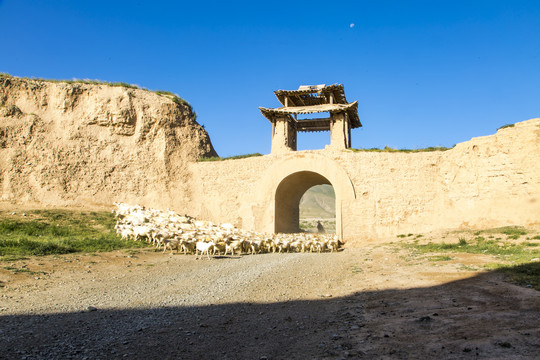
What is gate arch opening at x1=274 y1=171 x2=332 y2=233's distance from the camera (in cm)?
1822

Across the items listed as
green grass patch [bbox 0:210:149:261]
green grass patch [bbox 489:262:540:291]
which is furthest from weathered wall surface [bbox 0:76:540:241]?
green grass patch [bbox 489:262:540:291]

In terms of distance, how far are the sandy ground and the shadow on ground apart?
0.01 m

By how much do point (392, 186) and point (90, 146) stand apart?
15.5 m

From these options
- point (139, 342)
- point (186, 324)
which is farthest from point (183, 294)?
point (139, 342)

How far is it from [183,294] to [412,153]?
42.3 ft

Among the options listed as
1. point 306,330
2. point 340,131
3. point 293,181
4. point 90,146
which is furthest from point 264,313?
point 90,146

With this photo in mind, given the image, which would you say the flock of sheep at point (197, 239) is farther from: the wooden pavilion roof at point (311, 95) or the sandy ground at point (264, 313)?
the wooden pavilion roof at point (311, 95)

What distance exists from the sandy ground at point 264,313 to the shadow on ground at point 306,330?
14mm

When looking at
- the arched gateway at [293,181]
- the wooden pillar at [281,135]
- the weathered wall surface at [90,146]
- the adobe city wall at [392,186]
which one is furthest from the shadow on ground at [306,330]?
the wooden pillar at [281,135]

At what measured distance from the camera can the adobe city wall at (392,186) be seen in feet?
45.8

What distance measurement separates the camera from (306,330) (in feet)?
15.3

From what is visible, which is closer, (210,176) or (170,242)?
(170,242)

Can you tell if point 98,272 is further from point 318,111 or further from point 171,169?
point 318,111

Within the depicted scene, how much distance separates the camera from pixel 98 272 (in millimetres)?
8602
